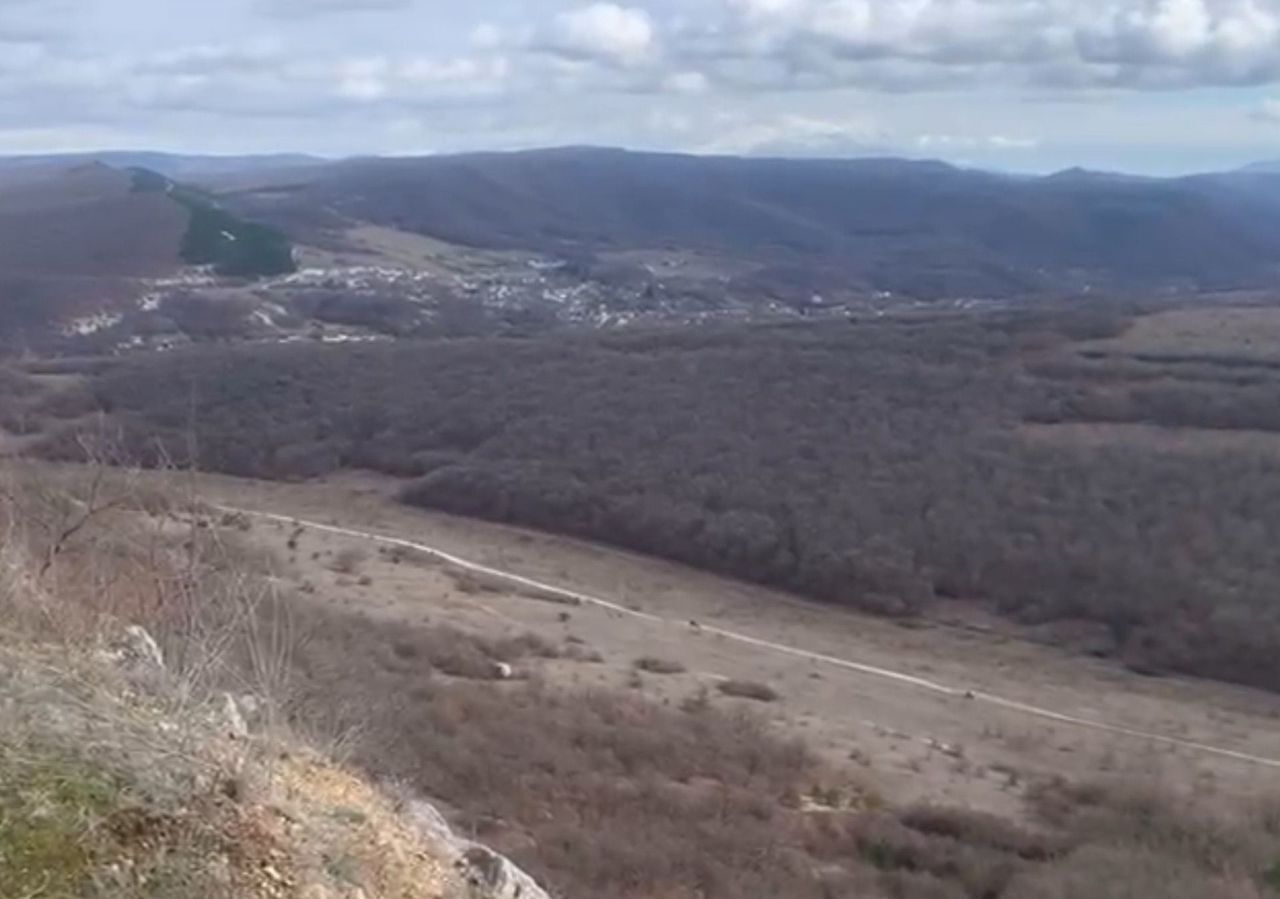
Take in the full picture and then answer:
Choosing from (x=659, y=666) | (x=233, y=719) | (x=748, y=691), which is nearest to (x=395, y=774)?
(x=233, y=719)

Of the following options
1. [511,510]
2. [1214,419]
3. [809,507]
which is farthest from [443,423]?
[1214,419]

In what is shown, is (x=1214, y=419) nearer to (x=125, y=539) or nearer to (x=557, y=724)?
(x=557, y=724)

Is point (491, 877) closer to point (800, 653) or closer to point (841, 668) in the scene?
point (841, 668)

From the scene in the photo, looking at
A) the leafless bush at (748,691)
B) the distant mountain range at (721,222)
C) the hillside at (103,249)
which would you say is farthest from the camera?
the distant mountain range at (721,222)

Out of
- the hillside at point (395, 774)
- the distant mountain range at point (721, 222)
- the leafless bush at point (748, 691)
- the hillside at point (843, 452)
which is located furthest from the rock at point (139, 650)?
the distant mountain range at point (721, 222)

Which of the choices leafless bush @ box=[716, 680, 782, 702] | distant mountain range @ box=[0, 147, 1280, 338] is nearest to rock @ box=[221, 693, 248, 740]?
leafless bush @ box=[716, 680, 782, 702]

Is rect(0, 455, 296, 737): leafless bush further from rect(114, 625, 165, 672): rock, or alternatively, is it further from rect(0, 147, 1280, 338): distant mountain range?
rect(0, 147, 1280, 338): distant mountain range

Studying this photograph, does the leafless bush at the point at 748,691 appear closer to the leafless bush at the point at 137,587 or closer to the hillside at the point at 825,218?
the leafless bush at the point at 137,587
